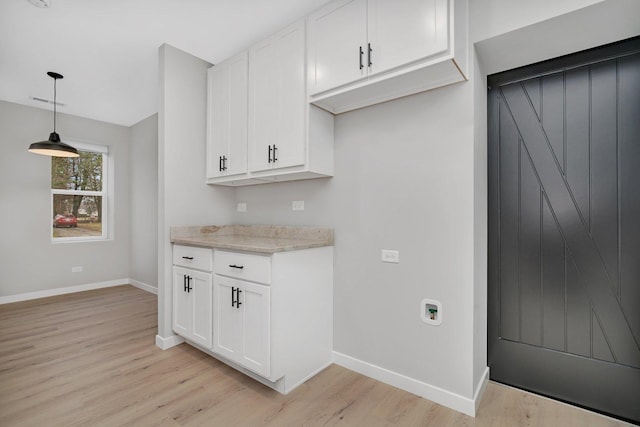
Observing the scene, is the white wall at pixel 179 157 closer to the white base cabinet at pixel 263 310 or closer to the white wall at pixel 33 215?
the white base cabinet at pixel 263 310

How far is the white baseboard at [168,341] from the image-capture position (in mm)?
2736

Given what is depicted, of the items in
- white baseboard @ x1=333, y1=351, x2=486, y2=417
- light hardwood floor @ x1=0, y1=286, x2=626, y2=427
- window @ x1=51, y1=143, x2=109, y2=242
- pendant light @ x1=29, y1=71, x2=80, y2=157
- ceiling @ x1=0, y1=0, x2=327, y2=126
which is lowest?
light hardwood floor @ x1=0, y1=286, x2=626, y2=427

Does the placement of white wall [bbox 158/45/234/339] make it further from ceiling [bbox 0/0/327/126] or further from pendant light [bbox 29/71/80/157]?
pendant light [bbox 29/71/80/157]

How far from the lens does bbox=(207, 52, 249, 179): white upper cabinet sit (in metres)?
2.72

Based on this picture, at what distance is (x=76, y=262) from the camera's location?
15.4ft

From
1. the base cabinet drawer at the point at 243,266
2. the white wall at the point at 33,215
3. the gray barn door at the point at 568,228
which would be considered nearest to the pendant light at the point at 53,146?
the white wall at the point at 33,215

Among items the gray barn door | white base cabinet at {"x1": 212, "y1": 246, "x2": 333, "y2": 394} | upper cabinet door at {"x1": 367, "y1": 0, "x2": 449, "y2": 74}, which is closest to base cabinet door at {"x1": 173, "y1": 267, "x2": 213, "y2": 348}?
white base cabinet at {"x1": 212, "y1": 246, "x2": 333, "y2": 394}

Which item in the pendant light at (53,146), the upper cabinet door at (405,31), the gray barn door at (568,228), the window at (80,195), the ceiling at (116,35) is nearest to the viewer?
the upper cabinet door at (405,31)

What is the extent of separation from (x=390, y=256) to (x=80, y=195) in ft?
16.7

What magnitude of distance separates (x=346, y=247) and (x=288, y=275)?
566 mm

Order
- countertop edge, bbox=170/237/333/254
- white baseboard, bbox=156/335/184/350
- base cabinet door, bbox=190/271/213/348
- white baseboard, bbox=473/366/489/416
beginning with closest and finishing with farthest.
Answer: white baseboard, bbox=473/366/489/416 → countertop edge, bbox=170/237/333/254 → base cabinet door, bbox=190/271/213/348 → white baseboard, bbox=156/335/184/350

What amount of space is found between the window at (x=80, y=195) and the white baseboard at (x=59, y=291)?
2.43ft

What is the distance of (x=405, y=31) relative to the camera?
1.78 m

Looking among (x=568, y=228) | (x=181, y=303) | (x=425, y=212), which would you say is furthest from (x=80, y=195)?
(x=568, y=228)
